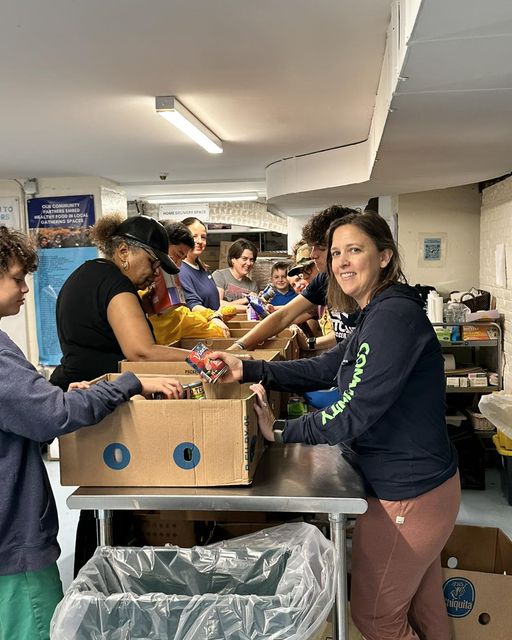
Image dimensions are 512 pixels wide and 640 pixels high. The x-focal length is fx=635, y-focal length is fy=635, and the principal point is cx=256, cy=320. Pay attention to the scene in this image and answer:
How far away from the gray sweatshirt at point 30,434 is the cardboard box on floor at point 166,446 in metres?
0.07

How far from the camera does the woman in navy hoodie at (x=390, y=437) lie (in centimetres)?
170

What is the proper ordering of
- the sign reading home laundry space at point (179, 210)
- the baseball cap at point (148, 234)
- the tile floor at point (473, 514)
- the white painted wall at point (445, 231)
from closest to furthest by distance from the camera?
the baseball cap at point (148, 234) < the tile floor at point (473, 514) < the white painted wall at point (445, 231) < the sign reading home laundry space at point (179, 210)

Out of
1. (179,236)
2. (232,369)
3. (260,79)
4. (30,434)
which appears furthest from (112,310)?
(260,79)

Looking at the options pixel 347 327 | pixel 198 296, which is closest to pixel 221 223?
pixel 198 296

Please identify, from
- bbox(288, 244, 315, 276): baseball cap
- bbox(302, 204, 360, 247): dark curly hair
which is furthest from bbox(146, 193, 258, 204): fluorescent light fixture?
bbox(302, 204, 360, 247): dark curly hair

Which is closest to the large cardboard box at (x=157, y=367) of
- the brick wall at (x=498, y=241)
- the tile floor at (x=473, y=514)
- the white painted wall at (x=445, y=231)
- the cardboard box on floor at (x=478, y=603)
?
the cardboard box on floor at (x=478, y=603)

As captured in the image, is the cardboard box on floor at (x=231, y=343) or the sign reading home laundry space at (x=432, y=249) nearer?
the cardboard box on floor at (x=231, y=343)

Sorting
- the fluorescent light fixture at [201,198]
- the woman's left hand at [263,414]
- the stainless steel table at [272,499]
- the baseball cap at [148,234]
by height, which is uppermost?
the fluorescent light fixture at [201,198]

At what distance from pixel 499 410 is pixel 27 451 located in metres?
2.15

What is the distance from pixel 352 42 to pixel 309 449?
1.80 m

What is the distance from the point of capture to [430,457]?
178 cm

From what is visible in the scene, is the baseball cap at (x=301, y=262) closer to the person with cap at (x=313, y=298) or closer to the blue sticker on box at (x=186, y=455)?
the person with cap at (x=313, y=298)

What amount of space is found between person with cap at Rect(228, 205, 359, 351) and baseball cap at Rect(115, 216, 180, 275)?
50cm

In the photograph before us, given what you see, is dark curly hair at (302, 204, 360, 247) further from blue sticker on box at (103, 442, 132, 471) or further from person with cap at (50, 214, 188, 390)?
blue sticker on box at (103, 442, 132, 471)
